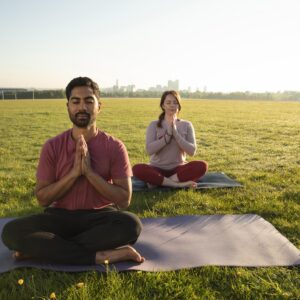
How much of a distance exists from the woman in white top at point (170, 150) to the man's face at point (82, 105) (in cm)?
264

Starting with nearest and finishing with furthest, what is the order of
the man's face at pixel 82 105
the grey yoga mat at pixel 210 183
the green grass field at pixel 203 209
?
the green grass field at pixel 203 209
the man's face at pixel 82 105
the grey yoga mat at pixel 210 183

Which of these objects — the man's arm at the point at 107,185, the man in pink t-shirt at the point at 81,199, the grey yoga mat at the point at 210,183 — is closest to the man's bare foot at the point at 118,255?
the man in pink t-shirt at the point at 81,199

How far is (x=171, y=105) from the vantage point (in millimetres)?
6266

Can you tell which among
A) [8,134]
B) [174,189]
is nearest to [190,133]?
[174,189]

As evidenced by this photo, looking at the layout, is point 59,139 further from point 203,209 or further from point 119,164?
point 203,209

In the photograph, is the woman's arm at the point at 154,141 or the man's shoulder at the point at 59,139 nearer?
the man's shoulder at the point at 59,139

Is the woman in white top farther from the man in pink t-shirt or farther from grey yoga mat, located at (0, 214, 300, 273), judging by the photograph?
the man in pink t-shirt

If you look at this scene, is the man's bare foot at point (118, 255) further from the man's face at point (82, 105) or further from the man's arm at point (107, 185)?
the man's face at point (82, 105)

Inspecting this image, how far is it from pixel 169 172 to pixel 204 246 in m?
2.61

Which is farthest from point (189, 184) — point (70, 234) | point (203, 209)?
point (70, 234)

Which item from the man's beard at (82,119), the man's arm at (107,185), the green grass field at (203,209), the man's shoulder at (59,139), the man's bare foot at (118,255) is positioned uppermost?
the man's beard at (82,119)

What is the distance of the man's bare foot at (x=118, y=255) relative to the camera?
3531 millimetres

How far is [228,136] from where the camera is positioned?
15.0 meters

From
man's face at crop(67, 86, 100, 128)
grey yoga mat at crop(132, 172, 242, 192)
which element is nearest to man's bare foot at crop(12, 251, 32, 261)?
man's face at crop(67, 86, 100, 128)
